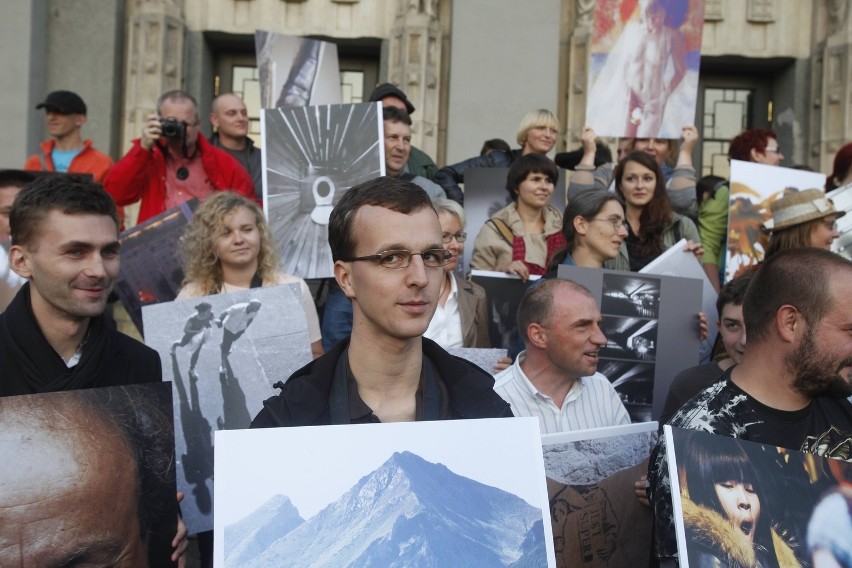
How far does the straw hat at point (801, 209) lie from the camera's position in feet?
17.0

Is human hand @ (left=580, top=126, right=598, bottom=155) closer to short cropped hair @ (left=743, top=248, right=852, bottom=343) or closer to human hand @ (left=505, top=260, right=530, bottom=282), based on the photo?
human hand @ (left=505, top=260, right=530, bottom=282)

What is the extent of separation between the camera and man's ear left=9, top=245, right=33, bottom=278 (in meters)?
3.23

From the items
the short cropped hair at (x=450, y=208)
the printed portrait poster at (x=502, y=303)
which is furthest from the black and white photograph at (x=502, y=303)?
the short cropped hair at (x=450, y=208)

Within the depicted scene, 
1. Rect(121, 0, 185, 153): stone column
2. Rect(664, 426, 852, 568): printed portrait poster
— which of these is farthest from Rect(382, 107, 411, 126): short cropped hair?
Rect(121, 0, 185, 153): stone column

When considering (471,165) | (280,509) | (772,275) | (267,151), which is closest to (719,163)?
(471,165)

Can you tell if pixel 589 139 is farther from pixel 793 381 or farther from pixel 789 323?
pixel 793 381

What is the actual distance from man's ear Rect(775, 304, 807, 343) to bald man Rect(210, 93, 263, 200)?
4443 mm

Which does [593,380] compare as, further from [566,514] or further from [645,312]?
[566,514]

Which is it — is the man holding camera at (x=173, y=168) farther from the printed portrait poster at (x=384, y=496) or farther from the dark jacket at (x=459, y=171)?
the printed portrait poster at (x=384, y=496)

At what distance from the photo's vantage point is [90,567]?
8.30ft

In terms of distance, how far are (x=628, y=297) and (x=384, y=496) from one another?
8.96ft

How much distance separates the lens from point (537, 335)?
421cm

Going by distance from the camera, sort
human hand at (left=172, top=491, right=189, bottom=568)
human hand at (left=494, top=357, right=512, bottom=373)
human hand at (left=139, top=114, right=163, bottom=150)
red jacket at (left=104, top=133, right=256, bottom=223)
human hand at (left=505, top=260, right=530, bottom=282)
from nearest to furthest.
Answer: human hand at (left=172, top=491, right=189, bottom=568), human hand at (left=494, top=357, right=512, bottom=373), human hand at (left=505, top=260, right=530, bottom=282), human hand at (left=139, top=114, right=163, bottom=150), red jacket at (left=104, top=133, right=256, bottom=223)

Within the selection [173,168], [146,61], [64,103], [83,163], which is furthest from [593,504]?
[146,61]
